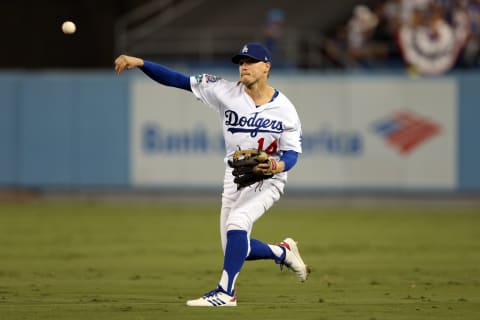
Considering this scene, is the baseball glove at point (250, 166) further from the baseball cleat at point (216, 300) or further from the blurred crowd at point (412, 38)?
the blurred crowd at point (412, 38)

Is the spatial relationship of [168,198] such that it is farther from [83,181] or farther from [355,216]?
[355,216]

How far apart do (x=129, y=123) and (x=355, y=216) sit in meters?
5.37

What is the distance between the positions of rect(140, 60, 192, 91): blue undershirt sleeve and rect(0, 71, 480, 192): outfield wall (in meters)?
12.3

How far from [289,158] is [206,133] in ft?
41.5

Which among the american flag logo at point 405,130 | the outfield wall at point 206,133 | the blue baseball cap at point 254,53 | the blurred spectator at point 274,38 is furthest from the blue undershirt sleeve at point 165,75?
the blurred spectator at point 274,38

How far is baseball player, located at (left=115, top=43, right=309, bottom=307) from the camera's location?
8.39 m

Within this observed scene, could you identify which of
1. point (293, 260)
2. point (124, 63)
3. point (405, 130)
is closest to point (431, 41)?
point (405, 130)

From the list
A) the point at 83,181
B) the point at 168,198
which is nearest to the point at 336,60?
the point at 168,198

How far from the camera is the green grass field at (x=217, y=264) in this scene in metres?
8.30

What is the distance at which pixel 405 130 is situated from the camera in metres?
21.0

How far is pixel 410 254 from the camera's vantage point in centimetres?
1335

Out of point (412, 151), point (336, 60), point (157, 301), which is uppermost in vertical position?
point (336, 60)

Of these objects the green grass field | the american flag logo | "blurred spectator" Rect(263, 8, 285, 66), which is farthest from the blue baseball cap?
"blurred spectator" Rect(263, 8, 285, 66)

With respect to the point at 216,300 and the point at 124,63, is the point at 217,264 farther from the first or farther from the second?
the point at 124,63
